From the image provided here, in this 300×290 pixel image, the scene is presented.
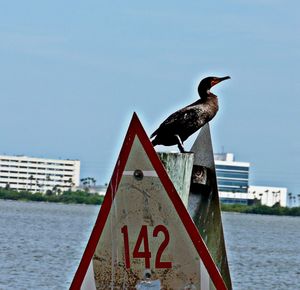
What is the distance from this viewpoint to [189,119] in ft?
19.0

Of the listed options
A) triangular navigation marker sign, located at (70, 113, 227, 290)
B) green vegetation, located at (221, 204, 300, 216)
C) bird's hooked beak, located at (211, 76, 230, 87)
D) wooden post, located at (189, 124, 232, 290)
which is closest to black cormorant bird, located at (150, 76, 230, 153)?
bird's hooked beak, located at (211, 76, 230, 87)

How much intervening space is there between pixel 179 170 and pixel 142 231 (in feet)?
1.30

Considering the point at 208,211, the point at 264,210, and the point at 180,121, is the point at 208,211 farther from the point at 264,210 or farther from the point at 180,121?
the point at 264,210

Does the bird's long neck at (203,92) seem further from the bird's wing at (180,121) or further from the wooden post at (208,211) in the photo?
the wooden post at (208,211)

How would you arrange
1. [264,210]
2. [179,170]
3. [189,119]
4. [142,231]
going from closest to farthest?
[142,231] < [179,170] < [189,119] < [264,210]

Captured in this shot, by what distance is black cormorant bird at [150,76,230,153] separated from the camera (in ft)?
18.9

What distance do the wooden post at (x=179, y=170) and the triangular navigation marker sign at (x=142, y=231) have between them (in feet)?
0.83

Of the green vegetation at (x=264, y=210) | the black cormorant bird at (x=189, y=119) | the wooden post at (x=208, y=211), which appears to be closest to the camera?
the wooden post at (x=208, y=211)

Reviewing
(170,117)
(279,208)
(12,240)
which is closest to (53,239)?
(12,240)

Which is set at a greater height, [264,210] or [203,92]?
[264,210]

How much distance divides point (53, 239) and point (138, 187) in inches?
2211

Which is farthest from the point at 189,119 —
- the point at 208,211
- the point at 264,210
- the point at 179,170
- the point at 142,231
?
the point at 264,210

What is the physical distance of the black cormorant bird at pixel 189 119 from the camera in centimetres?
577

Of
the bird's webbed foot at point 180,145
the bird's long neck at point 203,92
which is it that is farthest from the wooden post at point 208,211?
the bird's long neck at point 203,92
